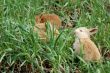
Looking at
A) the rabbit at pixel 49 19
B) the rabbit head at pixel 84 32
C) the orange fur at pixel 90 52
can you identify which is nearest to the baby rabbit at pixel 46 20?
the rabbit at pixel 49 19

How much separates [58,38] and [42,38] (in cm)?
22

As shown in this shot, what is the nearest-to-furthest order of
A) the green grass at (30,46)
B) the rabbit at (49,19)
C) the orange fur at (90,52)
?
the green grass at (30,46) < the orange fur at (90,52) < the rabbit at (49,19)

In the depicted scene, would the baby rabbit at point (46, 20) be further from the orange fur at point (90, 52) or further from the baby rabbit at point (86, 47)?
the orange fur at point (90, 52)

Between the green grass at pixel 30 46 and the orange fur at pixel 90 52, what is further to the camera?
the orange fur at pixel 90 52

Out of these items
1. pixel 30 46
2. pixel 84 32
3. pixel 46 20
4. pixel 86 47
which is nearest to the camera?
pixel 30 46

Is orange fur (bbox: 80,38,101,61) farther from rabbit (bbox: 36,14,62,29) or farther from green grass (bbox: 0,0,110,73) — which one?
rabbit (bbox: 36,14,62,29)

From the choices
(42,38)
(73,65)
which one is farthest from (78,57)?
(42,38)

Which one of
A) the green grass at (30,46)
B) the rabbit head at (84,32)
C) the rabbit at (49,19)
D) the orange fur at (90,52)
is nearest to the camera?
the green grass at (30,46)

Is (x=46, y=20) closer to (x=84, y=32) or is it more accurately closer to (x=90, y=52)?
(x=84, y=32)

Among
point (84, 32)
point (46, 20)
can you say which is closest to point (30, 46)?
point (84, 32)

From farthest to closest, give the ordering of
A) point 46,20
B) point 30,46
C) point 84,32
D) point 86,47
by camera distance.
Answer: point 46,20 → point 84,32 → point 86,47 → point 30,46

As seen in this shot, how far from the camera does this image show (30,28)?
208 inches

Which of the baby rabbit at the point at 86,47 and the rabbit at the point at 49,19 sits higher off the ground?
the rabbit at the point at 49,19

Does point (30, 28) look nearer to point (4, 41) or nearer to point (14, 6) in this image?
point (4, 41)
